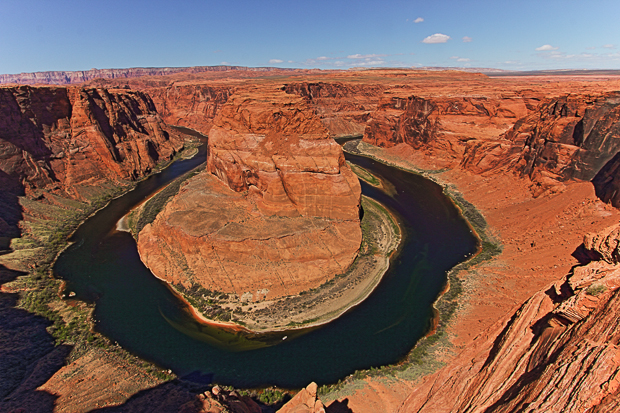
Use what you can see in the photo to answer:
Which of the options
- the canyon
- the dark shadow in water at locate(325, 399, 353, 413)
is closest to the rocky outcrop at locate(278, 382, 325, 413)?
the canyon

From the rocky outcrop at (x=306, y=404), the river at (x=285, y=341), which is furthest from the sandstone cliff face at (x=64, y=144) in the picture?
the rocky outcrop at (x=306, y=404)

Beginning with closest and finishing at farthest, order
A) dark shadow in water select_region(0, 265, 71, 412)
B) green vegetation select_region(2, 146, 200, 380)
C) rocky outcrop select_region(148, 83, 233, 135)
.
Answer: dark shadow in water select_region(0, 265, 71, 412) → green vegetation select_region(2, 146, 200, 380) → rocky outcrop select_region(148, 83, 233, 135)

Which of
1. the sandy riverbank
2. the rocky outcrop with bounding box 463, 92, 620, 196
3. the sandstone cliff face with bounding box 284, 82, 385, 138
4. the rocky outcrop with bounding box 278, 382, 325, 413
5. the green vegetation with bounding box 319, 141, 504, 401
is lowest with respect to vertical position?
the green vegetation with bounding box 319, 141, 504, 401

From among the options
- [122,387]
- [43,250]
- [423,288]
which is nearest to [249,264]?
[122,387]

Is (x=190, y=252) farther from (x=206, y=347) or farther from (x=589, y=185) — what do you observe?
(x=589, y=185)

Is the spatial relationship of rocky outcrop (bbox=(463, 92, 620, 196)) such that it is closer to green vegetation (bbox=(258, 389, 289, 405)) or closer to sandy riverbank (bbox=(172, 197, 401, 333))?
sandy riverbank (bbox=(172, 197, 401, 333))

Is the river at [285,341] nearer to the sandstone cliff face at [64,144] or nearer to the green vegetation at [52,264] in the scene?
the green vegetation at [52,264]

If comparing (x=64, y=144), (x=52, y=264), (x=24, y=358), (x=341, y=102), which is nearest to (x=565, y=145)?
(x=24, y=358)
